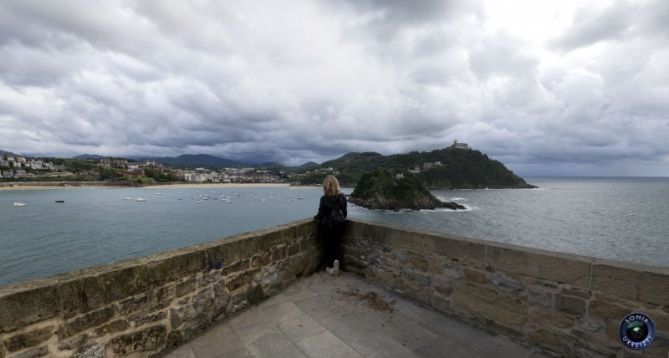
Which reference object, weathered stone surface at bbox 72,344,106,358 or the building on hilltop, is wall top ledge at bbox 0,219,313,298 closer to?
weathered stone surface at bbox 72,344,106,358

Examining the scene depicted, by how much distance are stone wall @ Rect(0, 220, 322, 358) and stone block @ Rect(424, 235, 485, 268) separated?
2.19m

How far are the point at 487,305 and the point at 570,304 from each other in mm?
811

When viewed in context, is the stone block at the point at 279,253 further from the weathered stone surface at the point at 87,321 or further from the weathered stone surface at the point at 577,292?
the weathered stone surface at the point at 577,292

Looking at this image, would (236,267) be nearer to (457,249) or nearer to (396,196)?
(457,249)

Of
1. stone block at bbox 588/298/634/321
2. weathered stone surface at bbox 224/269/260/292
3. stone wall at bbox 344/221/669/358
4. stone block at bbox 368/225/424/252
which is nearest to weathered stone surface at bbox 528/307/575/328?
stone wall at bbox 344/221/669/358

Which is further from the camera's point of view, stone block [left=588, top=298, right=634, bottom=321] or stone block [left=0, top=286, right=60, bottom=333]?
stone block [left=588, top=298, right=634, bottom=321]

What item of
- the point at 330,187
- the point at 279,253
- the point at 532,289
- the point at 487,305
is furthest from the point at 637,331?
the point at 279,253

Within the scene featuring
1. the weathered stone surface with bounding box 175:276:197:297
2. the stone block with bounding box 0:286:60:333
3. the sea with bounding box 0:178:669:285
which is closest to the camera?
the stone block with bounding box 0:286:60:333

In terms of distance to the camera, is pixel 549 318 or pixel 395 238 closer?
pixel 549 318

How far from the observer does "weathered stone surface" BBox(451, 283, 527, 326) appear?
3.21 m

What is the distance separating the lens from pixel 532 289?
3.08m

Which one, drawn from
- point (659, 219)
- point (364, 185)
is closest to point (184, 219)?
point (364, 185)

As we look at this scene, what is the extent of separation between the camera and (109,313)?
2598mm

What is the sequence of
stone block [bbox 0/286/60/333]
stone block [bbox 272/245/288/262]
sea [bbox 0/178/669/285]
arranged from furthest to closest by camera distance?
sea [bbox 0/178/669/285]
stone block [bbox 272/245/288/262]
stone block [bbox 0/286/60/333]
